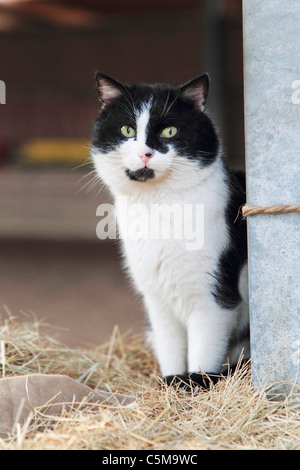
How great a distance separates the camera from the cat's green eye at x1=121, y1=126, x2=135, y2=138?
5.40 feet

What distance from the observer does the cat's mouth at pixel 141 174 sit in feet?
5.25

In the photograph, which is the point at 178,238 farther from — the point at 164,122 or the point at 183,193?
the point at 164,122

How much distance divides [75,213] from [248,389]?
11.9 feet

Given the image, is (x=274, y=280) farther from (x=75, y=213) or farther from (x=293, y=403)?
(x=75, y=213)

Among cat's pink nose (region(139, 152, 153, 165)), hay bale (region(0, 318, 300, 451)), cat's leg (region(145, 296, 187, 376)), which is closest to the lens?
hay bale (region(0, 318, 300, 451))

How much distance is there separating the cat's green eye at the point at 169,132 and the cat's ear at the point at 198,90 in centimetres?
12

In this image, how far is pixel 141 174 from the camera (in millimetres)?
1609

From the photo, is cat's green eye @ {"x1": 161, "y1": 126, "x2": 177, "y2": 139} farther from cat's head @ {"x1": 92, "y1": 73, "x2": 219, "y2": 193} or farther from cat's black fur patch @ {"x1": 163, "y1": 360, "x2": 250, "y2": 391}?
cat's black fur patch @ {"x1": 163, "y1": 360, "x2": 250, "y2": 391}

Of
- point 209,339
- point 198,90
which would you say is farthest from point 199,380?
point 198,90

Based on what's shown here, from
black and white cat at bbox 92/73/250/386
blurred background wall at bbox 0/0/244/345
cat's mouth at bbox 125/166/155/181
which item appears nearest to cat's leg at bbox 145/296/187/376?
black and white cat at bbox 92/73/250/386

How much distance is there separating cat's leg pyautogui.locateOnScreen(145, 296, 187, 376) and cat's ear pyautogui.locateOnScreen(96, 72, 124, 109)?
A: 61 centimetres

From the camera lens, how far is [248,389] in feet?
4.84

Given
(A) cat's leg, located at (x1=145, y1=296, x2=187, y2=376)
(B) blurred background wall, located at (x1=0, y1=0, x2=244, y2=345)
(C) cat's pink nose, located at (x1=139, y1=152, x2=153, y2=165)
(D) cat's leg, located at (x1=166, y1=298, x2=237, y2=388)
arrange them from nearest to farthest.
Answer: (C) cat's pink nose, located at (x1=139, y1=152, x2=153, y2=165) → (D) cat's leg, located at (x1=166, y1=298, x2=237, y2=388) → (A) cat's leg, located at (x1=145, y1=296, x2=187, y2=376) → (B) blurred background wall, located at (x1=0, y1=0, x2=244, y2=345)
